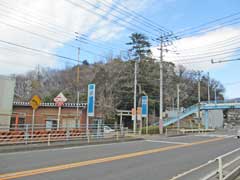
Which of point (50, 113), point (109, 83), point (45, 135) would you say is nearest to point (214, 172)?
point (45, 135)

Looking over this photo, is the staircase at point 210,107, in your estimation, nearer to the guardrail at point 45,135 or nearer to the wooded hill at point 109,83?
the wooded hill at point 109,83

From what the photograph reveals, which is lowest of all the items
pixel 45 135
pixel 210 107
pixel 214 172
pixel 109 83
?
pixel 214 172

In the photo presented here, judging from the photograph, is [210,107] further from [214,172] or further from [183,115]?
[214,172]

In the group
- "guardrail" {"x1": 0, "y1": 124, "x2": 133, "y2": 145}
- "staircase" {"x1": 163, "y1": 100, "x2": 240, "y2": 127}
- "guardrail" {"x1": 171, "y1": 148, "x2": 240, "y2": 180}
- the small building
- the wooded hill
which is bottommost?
"guardrail" {"x1": 171, "y1": 148, "x2": 240, "y2": 180}

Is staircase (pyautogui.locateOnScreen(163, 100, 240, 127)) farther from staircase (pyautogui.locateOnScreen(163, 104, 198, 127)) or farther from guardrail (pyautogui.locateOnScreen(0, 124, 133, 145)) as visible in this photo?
guardrail (pyautogui.locateOnScreen(0, 124, 133, 145))

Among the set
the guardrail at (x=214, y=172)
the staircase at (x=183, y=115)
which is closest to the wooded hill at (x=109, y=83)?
the staircase at (x=183, y=115)

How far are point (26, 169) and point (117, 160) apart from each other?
4.12 metres

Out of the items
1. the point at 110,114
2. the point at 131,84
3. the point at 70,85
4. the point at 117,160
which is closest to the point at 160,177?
the point at 117,160

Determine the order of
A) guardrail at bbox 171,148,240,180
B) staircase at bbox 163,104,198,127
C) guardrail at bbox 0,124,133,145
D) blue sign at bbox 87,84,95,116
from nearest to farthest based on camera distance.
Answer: guardrail at bbox 171,148,240,180, guardrail at bbox 0,124,133,145, blue sign at bbox 87,84,95,116, staircase at bbox 163,104,198,127

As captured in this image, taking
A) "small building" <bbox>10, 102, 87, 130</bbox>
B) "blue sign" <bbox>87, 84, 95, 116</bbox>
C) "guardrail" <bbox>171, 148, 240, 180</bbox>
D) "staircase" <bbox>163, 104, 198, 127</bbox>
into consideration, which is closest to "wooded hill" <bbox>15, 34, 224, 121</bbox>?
"staircase" <bbox>163, 104, 198, 127</bbox>

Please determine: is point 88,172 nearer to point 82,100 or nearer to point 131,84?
point 82,100

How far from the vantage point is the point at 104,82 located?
2317 inches

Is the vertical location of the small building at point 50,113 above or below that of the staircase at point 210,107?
below

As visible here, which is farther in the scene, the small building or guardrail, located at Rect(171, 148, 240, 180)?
the small building
